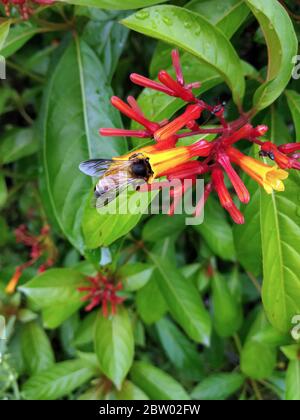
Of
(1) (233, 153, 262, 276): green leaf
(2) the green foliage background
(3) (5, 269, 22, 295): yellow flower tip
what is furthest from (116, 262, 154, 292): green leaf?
(3) (5, 269, 22, 295): yellow flower tip

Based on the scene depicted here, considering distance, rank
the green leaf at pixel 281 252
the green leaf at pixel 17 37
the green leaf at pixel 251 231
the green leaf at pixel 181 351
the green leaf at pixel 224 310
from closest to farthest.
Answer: the green leaf at pixel 281 252
the green leaf at pixel 251 231
the green leaf at pixel 17 37
the green leaf at pixel 224 310
the green leaf at pixel 181 351

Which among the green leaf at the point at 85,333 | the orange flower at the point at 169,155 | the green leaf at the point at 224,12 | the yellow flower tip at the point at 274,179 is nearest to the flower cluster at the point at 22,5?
the green leaf at the point at 224,12

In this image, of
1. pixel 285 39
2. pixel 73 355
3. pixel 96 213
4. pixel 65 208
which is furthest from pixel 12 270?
pixel 285 39

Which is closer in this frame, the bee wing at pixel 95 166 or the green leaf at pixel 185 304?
the bee wing at pixel 95 166

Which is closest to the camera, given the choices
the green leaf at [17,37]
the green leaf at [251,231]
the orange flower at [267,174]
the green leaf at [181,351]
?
the orange flower at [267,174]

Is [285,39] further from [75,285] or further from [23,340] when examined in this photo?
[23,340]

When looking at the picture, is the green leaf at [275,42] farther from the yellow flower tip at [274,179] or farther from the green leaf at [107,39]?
the green leaf at [107,39]

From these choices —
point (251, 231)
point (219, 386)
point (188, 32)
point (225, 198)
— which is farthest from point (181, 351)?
point (188, 32)

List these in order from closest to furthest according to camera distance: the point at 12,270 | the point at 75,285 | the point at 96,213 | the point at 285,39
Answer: the point at 285,39
the point at 96,213
the point at 75,285
the point at 12,270

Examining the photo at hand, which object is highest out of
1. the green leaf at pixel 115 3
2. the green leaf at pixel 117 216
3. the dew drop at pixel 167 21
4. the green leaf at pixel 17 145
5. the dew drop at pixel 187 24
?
the green leaf at pixel 115 3
